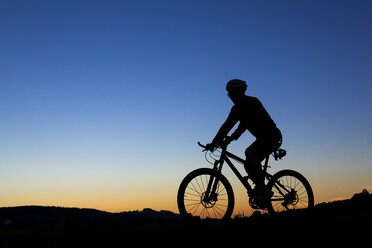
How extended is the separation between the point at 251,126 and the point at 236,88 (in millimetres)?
898

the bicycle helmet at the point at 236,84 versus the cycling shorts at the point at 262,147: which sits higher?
the bicycle helmet at the point at 236,84

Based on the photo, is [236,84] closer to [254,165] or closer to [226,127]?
[226,127]

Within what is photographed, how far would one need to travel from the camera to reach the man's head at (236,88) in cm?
708

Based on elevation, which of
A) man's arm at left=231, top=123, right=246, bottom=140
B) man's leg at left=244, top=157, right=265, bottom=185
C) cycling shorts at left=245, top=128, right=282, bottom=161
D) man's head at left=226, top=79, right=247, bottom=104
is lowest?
man's leg at left=244, top=157, right=265, bottom=185

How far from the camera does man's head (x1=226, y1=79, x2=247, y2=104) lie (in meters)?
7.08

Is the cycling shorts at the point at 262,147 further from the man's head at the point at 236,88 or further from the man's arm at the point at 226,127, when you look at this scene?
the man's head at the point at 236,88

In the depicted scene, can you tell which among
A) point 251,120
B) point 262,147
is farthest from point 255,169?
point 251,120

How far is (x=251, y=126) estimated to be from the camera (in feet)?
23.8

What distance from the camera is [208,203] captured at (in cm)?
694

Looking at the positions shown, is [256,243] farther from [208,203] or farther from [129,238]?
[208,203]

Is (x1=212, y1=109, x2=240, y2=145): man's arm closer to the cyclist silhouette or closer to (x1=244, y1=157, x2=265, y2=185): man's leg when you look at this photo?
the cyclist silhouette

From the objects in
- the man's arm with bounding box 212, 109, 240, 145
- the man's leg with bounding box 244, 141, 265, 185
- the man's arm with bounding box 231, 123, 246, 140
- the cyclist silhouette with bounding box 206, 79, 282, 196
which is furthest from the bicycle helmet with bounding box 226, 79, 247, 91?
the man's leg with bounding box 244, 141, 265, 185

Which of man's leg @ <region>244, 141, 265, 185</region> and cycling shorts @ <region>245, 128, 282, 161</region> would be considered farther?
cycling shorts @ <region>245, 128, 282, 161</region>

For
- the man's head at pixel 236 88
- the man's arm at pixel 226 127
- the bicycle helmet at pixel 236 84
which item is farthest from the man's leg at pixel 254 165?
the bicycle helmet at pixel 236 84
